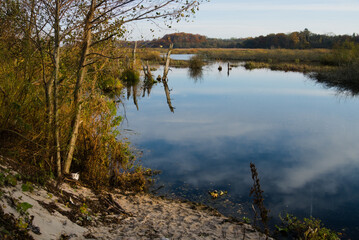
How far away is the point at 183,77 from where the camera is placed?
3256cm

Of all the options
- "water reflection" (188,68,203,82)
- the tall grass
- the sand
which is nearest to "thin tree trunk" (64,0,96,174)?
the sand

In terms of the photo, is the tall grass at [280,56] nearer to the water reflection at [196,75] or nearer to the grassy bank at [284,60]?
the grassy bank at [284,60]

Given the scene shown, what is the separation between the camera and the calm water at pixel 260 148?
23.9ft

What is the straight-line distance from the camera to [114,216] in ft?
17.9

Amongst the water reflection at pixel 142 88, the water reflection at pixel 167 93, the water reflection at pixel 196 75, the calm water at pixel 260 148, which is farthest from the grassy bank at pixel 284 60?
the calm water at pixel 260 148

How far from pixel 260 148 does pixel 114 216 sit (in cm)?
687

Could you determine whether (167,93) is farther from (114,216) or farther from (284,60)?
(284,60)

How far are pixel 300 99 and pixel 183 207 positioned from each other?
55.9ft

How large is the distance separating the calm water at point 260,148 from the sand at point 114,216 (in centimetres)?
84

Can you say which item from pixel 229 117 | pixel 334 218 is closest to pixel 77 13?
pixel 334 218

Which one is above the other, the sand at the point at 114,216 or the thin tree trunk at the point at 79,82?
the thin tree trunk at the point at 79,82

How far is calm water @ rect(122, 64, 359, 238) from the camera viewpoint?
23.9 feet

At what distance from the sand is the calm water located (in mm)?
842

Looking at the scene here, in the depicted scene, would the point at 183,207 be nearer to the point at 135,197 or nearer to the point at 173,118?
the point at 135,197
